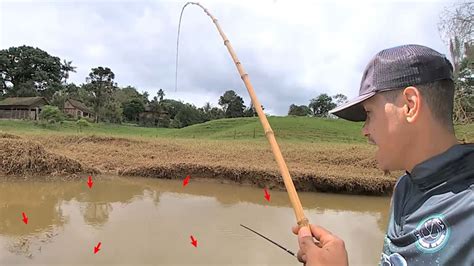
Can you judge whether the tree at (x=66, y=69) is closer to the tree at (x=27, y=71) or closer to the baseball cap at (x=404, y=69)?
the tree at (x=27, y=71)

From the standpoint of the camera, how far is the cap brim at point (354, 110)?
1021mm

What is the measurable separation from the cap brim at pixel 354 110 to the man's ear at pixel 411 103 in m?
0.08

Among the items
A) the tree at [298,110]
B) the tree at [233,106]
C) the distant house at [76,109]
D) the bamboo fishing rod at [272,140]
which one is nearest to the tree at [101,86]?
the distant house at [76,109]

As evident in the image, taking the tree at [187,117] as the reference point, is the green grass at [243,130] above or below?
below

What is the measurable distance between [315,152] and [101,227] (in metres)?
8.55

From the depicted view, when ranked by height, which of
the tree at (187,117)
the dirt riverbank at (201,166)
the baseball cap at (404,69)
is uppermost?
the tree at (187,117)

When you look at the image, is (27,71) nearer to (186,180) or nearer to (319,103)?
(319,103)

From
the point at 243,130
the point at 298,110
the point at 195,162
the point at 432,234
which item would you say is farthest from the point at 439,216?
the point at 298,110

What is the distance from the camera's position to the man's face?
959 mm

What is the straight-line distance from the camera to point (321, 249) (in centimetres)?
91

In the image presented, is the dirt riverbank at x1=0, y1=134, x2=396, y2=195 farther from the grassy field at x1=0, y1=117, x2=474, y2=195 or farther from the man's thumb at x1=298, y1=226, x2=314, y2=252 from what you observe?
the man's thumb at x1=298, y1=226, x2=314, y2=252

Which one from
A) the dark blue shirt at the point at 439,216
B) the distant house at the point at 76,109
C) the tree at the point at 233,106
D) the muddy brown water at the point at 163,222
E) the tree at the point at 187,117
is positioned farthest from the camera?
the tree at the point at 233,106

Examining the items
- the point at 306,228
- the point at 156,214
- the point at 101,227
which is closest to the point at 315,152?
the point at 156,214

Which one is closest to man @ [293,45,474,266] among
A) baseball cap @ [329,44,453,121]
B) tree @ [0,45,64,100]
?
baseball cap @ [329,44,453,121]
